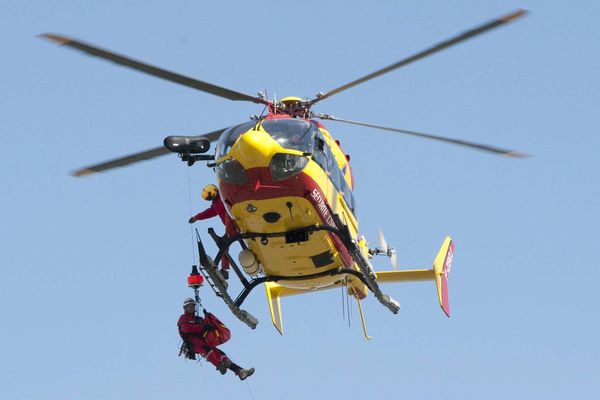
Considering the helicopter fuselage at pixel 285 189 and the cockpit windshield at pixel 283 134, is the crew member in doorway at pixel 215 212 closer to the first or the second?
the helicopter fuselage at pixel 285 189

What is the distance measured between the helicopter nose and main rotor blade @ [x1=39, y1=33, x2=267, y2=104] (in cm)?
186

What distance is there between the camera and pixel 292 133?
80.0 ft

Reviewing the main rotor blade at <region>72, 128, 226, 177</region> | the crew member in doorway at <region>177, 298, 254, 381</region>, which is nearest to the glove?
the crew member in doorway at <region>177, 298, 254, 381</region>

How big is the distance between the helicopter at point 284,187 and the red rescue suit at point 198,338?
73cm

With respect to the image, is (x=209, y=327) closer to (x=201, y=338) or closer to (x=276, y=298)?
(x=201, y=338)

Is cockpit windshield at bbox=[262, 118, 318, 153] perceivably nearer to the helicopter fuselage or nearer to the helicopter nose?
the helicopter fuselage

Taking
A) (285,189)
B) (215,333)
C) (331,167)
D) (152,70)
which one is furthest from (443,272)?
(152,70)

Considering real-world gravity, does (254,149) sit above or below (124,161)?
above

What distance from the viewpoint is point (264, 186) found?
24.0 m

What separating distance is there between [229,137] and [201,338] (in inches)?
165

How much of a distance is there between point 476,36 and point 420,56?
1.21 m

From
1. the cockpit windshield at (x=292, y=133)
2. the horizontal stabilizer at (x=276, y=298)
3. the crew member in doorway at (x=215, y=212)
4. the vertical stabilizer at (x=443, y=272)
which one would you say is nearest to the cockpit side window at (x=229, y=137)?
the cockpit windshield at (x=292, y=133)

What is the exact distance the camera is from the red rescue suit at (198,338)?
86.2 feet

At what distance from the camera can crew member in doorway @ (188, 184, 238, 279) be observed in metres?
25.4
